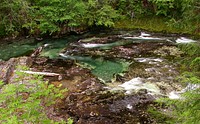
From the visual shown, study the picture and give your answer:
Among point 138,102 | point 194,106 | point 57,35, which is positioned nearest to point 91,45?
point 57,35

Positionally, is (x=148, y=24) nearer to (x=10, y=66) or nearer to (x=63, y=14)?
(x=63, y=14)

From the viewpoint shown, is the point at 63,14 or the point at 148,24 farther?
the point at 148,24

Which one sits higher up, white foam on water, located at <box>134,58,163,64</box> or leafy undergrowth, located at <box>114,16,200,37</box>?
leafy undergrowth, located at <box>114,16,200,37</box>

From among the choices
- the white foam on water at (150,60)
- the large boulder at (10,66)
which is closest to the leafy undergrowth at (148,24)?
the white foam on water at (150,60)

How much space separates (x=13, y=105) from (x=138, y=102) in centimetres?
459

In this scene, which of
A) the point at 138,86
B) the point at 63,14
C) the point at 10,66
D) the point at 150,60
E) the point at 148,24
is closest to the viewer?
the point at 138,86

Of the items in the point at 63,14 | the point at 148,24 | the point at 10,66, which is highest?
the point at 63,14

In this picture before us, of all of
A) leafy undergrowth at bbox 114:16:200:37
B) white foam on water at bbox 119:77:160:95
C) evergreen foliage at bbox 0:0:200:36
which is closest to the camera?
white foam on water at bbox 119:77:160:95

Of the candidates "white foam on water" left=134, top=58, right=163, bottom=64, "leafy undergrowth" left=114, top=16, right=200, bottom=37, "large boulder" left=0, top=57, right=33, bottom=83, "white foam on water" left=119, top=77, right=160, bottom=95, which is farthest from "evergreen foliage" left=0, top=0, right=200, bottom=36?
"white foam on water" left=119, top=77, right=160, bottom=95

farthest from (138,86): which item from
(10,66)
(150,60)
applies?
(10,66)

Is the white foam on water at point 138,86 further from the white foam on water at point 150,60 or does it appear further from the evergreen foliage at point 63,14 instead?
the evergreen foliage at point 63,14

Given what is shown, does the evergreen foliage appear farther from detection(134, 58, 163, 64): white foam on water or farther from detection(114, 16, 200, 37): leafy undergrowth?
detection(134, 58, 163, 64): white foam on water

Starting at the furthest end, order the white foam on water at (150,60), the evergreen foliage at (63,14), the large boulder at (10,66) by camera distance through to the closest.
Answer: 1. the evergreen foliage at (63,14)
2. the white foam on water at (150,60)
3. the large boulder at (10,66)

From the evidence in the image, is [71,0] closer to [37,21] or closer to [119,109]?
[37,21]
